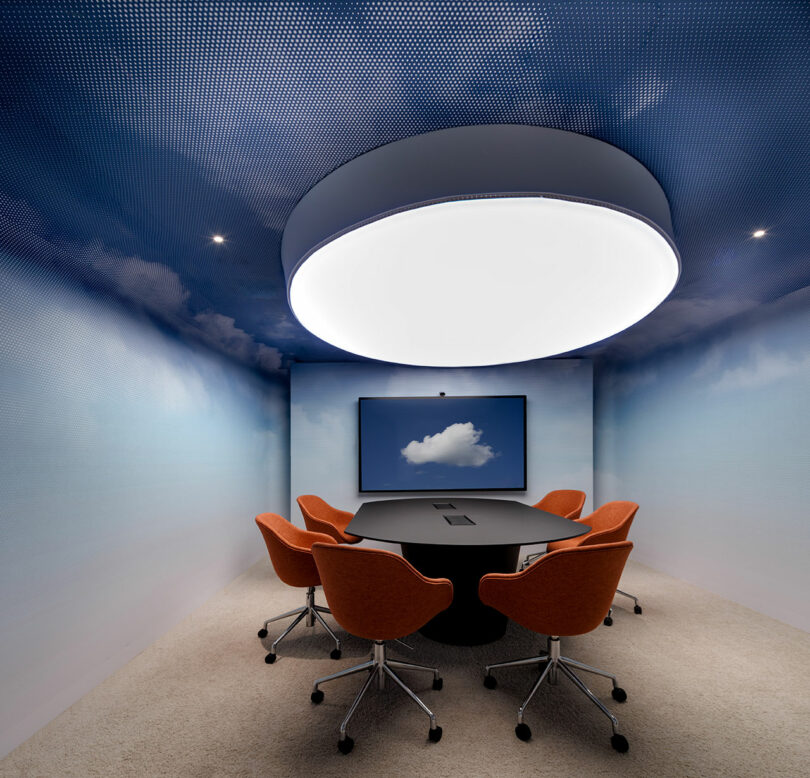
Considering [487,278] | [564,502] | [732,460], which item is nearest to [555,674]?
[564,502]

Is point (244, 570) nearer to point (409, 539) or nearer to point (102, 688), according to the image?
point (102, 688)

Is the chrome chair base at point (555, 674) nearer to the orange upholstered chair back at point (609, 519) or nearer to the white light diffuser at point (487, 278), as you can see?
the orange upholstered chair back at point (609, 519)

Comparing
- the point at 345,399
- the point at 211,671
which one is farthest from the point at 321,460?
the point at 211,671

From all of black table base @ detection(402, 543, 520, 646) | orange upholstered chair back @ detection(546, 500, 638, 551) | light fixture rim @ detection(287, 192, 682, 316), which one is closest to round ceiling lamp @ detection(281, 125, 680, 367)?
light fixture rim @ detection(287, 192, 682, 316)

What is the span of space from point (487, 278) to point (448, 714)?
7.91ft

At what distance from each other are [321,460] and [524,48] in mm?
4984

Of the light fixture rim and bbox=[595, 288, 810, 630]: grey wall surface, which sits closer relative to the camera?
the light fixture rim

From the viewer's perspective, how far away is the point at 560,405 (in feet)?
18.0

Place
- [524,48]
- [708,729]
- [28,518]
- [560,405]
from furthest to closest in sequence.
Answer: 1. [560,405]
2. [28,518]
3. [708,729]
4. [524,48]

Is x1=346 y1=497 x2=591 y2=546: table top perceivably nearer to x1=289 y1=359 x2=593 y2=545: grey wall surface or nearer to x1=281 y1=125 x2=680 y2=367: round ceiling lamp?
x1=281 y1=125 x2=680 y2=367: round ceiling lamp

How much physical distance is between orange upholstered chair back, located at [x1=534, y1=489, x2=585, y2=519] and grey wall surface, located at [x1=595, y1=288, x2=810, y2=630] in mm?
1035

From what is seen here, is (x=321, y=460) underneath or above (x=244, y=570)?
above

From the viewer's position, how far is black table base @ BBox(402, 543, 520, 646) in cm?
304

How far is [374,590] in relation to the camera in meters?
2.04
